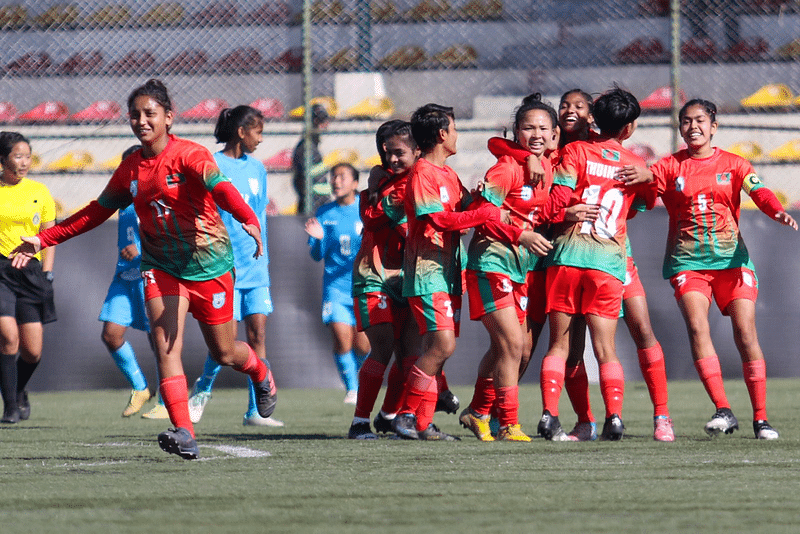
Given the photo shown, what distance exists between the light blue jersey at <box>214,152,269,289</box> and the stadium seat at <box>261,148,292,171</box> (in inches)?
145

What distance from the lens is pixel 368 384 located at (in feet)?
21.6

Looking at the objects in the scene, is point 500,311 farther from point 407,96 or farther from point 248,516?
point 407,96

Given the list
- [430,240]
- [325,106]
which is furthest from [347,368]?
[430,240]

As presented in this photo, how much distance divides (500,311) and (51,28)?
806 centimetres

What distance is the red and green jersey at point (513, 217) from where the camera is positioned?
6.05 m

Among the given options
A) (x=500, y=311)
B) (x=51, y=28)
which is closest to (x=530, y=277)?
(x=500, y=311)

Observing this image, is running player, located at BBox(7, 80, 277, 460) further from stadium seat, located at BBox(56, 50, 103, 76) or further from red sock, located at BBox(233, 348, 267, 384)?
stadium seat, located at BBox(56, 50, 103, 76)

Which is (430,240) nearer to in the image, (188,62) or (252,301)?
(252,301)

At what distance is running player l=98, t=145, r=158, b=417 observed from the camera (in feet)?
28.9

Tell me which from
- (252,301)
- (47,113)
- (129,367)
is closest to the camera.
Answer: (252,301)

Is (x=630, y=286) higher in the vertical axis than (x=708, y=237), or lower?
lower

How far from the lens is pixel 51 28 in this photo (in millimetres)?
12344

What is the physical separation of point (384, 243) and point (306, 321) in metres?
4.43

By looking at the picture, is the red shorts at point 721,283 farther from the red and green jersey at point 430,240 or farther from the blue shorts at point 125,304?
the blue shorts at point 125,304
